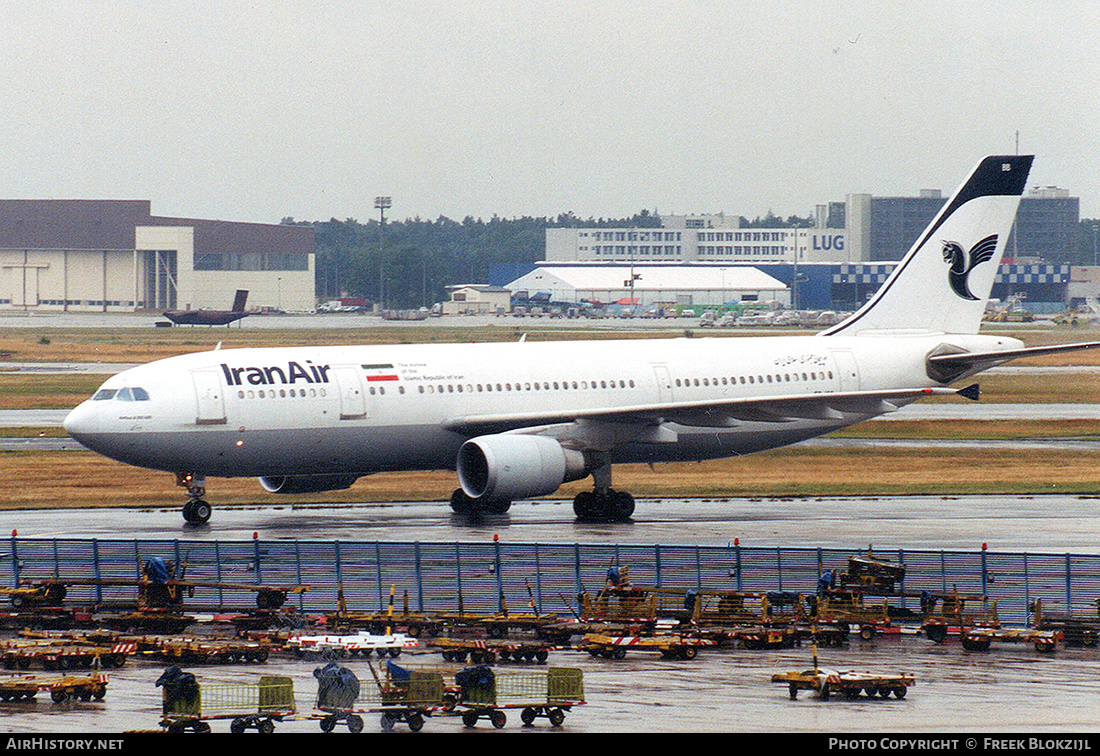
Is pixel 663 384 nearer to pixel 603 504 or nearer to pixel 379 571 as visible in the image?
pixel 603 504

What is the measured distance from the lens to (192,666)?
27.6 meters

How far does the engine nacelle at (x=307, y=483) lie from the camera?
47147 mm

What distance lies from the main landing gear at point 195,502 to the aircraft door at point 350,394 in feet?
14.4

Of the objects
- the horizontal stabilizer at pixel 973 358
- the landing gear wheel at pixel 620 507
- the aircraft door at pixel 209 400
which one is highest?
the horizontal stabilizer at pixel 973 358

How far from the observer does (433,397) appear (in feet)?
153

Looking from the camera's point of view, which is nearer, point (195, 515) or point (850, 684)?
point (850, 684)

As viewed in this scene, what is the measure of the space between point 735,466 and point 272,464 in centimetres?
2228

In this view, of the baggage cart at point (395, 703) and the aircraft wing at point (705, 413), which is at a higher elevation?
the aircraft wing at point (705, 413)

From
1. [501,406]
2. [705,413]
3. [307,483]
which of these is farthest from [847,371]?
[307,483]

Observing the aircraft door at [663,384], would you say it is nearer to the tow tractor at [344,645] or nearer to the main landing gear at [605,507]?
the main landing gear at [605,507]

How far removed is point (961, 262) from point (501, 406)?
735 inches

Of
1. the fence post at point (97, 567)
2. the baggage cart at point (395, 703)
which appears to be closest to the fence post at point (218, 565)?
the fence post at point (97, 567)
